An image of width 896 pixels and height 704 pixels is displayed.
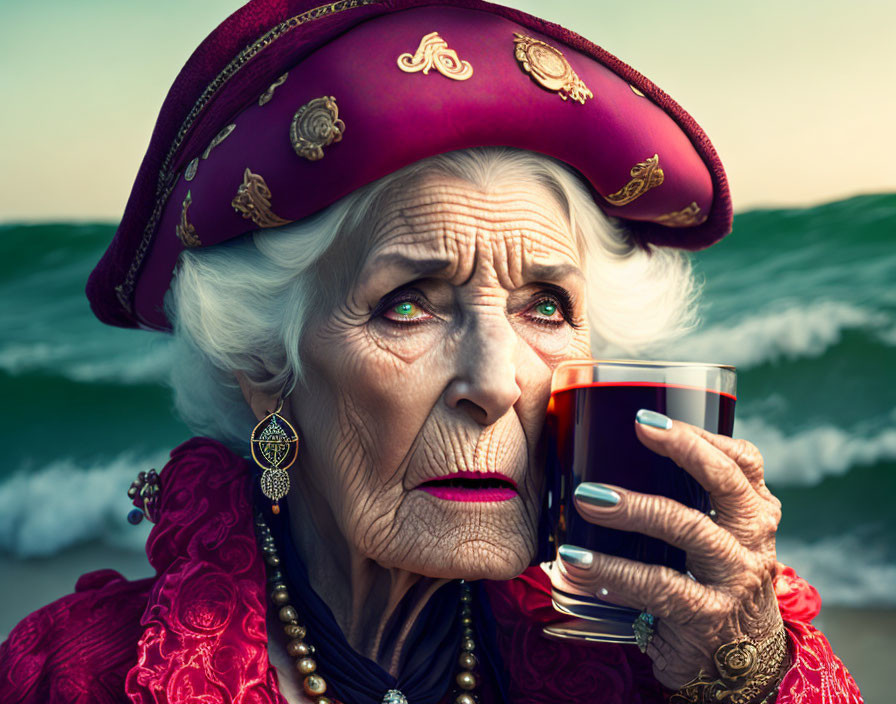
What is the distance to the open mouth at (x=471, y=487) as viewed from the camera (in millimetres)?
1843

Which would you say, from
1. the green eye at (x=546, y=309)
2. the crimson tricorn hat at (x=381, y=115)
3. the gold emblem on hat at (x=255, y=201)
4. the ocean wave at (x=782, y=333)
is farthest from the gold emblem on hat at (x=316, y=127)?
the ocean wave at (x=782, y=333)

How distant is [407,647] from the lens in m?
2.17

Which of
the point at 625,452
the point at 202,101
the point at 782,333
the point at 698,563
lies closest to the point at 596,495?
the point at 625,452

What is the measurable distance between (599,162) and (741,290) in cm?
162

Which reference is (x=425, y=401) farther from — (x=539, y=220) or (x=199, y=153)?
(x=199, y=153)

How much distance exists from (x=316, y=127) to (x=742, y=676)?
1.30m

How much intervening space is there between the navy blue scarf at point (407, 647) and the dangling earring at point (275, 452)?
0.82ft

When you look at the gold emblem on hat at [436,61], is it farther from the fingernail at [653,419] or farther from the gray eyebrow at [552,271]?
the fingernail at [653,419]

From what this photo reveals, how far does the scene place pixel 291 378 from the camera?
6.81 feet

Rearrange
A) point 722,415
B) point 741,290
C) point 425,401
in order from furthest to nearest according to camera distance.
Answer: point 741,290 → point 425,401 → point 722,415

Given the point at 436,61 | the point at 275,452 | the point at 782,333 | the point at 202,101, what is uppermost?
the point at 436,61

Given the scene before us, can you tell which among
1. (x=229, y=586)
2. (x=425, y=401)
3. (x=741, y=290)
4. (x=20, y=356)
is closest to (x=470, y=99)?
(x=425, y=401)

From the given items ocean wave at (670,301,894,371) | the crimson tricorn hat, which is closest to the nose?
the crimson tricorn hat

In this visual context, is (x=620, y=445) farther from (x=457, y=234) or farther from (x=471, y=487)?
(x=457, y=234)
